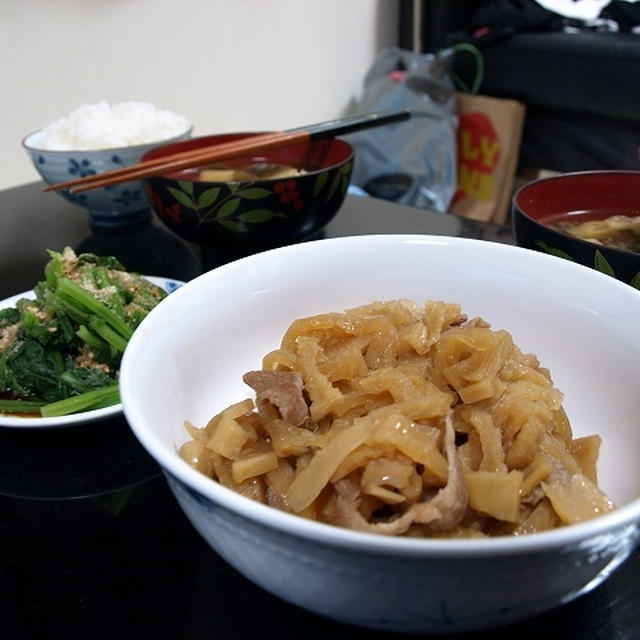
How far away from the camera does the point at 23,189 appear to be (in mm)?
2197

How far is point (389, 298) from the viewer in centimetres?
106

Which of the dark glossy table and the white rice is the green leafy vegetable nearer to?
the dark glossy table

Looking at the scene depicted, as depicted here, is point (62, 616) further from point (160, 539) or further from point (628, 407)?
point (628, 407)

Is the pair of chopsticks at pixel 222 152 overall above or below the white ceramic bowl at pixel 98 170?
above

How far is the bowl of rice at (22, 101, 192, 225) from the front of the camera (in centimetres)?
178

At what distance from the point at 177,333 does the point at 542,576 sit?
1.73 feet

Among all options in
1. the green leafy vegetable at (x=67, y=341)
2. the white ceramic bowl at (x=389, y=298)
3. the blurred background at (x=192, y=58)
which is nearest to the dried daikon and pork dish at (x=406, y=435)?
the white ceramic bowl at (x=389, y=298)

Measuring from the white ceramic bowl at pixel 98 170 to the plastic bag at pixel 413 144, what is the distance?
7.04ft

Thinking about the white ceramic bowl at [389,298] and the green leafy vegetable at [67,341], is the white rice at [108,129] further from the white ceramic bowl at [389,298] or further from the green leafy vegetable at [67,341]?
the white ceramic bowl at [389,298]

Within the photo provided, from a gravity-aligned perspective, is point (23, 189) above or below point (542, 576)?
below

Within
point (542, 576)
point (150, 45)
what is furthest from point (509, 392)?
point (150, 45)

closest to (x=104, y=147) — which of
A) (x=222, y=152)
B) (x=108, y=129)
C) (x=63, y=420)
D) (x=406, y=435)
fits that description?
(x=108, y=129)

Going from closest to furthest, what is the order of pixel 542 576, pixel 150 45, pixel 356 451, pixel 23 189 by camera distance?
pixel 542 576
pixel 356 451
pixel 23 189
pixel 150 45

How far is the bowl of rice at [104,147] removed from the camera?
178cm
